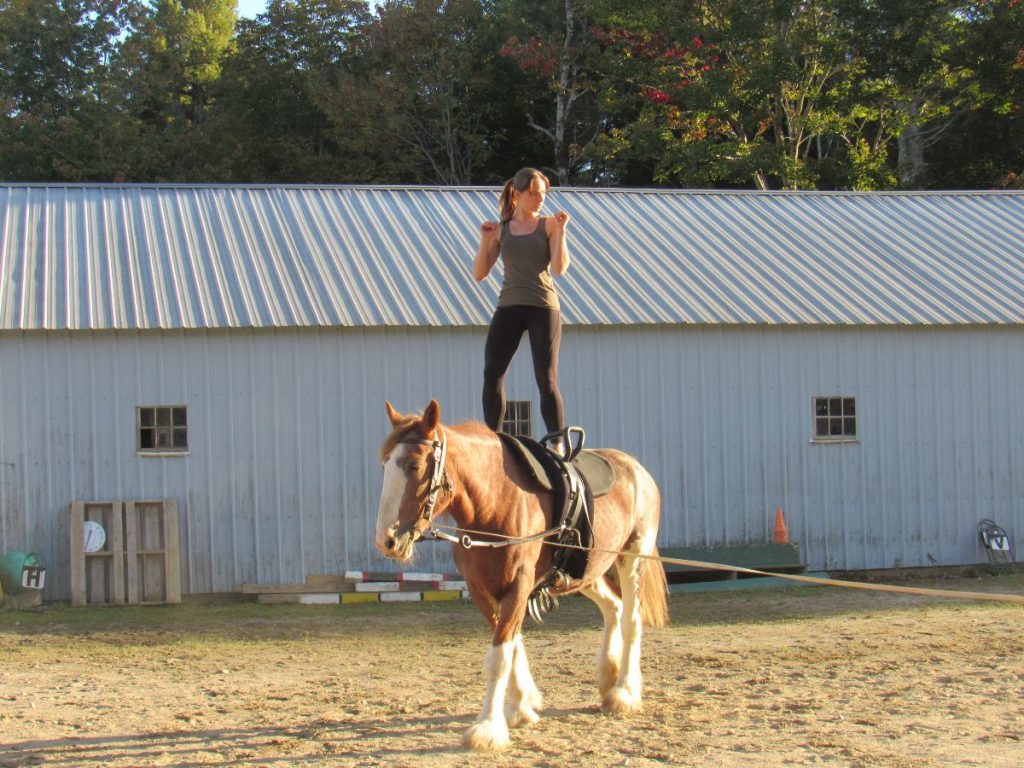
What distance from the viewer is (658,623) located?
7.89 metres

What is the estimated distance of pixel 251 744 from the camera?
21.8ft

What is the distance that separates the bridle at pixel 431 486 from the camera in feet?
18.5

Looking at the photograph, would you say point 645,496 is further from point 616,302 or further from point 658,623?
point 616,302

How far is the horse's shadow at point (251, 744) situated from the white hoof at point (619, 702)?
0.45ft

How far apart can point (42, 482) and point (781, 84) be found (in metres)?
20.8

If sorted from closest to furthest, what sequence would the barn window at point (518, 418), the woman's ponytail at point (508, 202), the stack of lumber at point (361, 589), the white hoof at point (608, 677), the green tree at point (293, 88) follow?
the woman's ponytail at point (508, 202) → the white hoof at point (608, 677) → the stack of lumber at point (361, 589) → the barn window at point (518, 418) → the green tree at point (293, 88)

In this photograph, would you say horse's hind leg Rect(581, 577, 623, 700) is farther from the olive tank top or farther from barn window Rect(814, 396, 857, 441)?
barn window Rect(814, 396, 857, 441)

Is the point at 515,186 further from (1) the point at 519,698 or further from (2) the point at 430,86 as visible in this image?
(2) the point at 430,86

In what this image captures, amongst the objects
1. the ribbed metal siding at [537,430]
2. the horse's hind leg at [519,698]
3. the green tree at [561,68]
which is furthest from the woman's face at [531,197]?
the green tree at [561,68]

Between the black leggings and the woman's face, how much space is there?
0.59 m

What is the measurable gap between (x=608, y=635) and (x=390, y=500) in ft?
8.02

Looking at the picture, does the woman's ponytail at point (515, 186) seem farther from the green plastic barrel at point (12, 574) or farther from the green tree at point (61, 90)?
the green tree at point (61, 90)

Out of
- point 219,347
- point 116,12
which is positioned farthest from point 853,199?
point 116,12

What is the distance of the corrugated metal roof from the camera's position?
1418 cm
